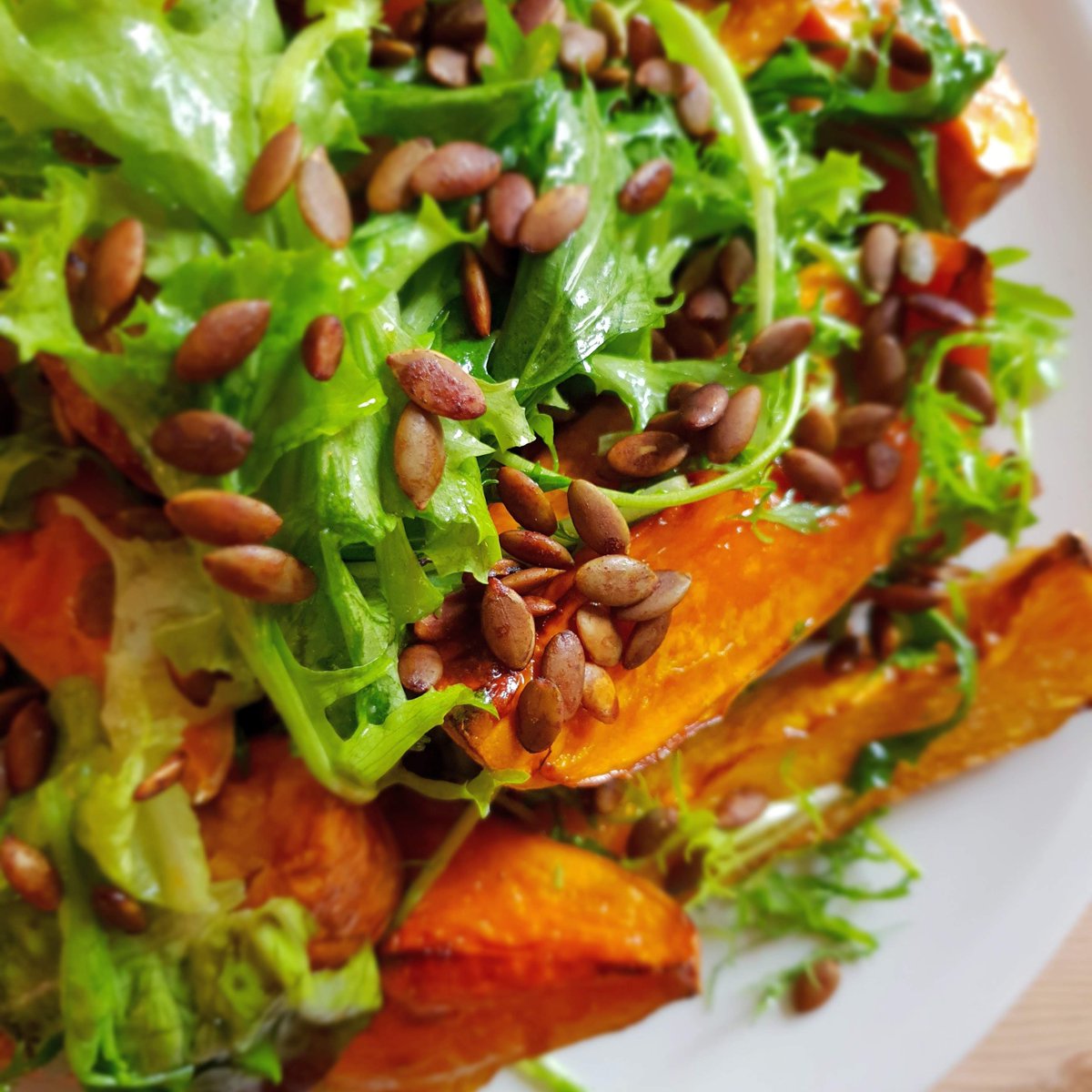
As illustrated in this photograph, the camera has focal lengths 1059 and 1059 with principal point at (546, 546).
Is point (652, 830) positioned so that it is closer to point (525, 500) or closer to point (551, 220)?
point (525, 500)

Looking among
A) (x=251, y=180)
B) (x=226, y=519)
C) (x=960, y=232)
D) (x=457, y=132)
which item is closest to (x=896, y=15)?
(x=960, y=232)

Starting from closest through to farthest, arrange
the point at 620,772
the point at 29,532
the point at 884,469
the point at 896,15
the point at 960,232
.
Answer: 1. the point at 620,772
2. the point at 29,532
3. the point at 884,469
4. the point at 896,15
5. the point at 960,232

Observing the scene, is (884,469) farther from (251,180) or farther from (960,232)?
(251,180)

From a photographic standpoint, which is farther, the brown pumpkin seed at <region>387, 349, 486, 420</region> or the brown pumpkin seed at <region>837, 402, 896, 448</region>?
the brown pumpkin seed at <region>837, 402, 896, 448</region>

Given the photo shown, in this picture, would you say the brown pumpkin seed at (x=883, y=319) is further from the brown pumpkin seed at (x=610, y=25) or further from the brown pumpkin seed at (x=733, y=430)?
the brown pumpkin seed at (x=610, y=25)

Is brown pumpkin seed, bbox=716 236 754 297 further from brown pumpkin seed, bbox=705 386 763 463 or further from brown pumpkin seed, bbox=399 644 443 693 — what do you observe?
brown pumpkin seed, bbox=399 644 443 693

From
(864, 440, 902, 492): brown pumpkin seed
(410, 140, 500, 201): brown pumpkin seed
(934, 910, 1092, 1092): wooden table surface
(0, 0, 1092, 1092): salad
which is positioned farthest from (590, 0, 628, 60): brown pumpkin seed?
(934, 910, 1092, 1092): wooden table surface

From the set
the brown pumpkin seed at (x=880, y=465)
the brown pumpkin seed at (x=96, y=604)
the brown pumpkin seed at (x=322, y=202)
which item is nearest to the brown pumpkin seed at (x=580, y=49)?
the brown pumpkin seed at (x=322, y=202)
